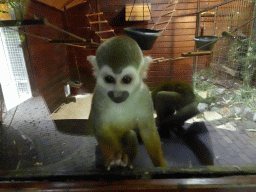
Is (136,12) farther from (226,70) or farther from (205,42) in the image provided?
(226,70)

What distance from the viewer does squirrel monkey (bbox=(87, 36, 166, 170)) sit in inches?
30.6

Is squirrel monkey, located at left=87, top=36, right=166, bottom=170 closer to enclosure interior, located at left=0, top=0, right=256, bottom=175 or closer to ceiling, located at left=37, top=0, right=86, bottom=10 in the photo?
enclosure interior, located at left=0, top=0, right=256, bottom=175

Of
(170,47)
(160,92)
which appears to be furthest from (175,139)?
(170,47)

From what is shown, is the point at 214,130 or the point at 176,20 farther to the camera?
the point at 214,130

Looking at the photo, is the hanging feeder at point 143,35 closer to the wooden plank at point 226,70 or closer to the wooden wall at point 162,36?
the wooden wall at point 162,36

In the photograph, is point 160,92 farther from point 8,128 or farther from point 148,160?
point 8,128

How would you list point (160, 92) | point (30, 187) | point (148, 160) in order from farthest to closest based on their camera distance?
point (160, 92) < point (148, 160) < point (30, 187)

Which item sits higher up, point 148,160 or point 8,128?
point 8,128

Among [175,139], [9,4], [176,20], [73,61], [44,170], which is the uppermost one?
[9,4]

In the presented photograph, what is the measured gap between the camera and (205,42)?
982 mm

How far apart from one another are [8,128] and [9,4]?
31.6 inches

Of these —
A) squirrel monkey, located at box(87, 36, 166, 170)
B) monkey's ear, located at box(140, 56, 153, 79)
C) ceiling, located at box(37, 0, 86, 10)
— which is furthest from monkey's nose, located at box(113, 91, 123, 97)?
ceiling, located at box(37, 0, 86, 10)

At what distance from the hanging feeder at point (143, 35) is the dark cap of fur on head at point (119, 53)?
0.08ft

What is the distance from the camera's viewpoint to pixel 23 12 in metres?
0.83
